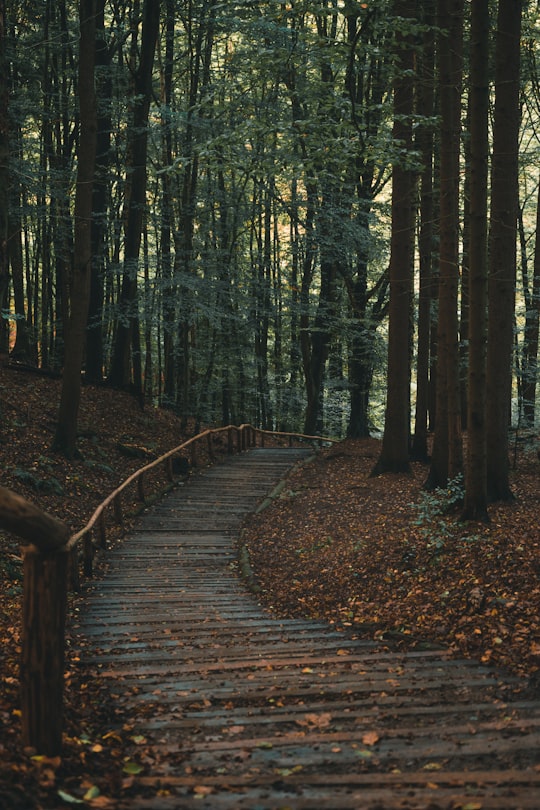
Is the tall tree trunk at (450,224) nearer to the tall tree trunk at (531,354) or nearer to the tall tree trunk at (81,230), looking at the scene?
the tall tree trunk at (531,354)

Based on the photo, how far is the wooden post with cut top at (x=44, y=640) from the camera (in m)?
3.87

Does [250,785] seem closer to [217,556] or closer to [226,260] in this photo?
[217,556]

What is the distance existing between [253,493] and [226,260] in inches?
448

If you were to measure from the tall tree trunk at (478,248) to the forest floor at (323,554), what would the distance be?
34.0 inches

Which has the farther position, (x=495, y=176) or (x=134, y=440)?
(x=134, y=440)

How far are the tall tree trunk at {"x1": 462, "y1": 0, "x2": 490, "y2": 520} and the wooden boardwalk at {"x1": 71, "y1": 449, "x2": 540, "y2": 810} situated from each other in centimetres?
311

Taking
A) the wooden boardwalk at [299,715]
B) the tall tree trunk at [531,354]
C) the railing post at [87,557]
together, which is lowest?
the railing post at [87,557]

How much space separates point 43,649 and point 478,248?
7159mm

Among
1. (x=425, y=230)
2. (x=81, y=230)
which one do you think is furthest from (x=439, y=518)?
(x=81, y=230)

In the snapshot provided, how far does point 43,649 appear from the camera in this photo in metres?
3.96

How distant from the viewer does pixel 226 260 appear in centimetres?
2594

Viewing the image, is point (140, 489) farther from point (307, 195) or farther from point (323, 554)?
point (307, 195)

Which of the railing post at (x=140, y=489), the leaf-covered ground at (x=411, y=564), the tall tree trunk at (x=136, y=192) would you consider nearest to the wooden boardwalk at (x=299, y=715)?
the leaf-covered ground at (x=411, y=564)

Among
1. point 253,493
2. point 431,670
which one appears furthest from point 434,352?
point 431,670
